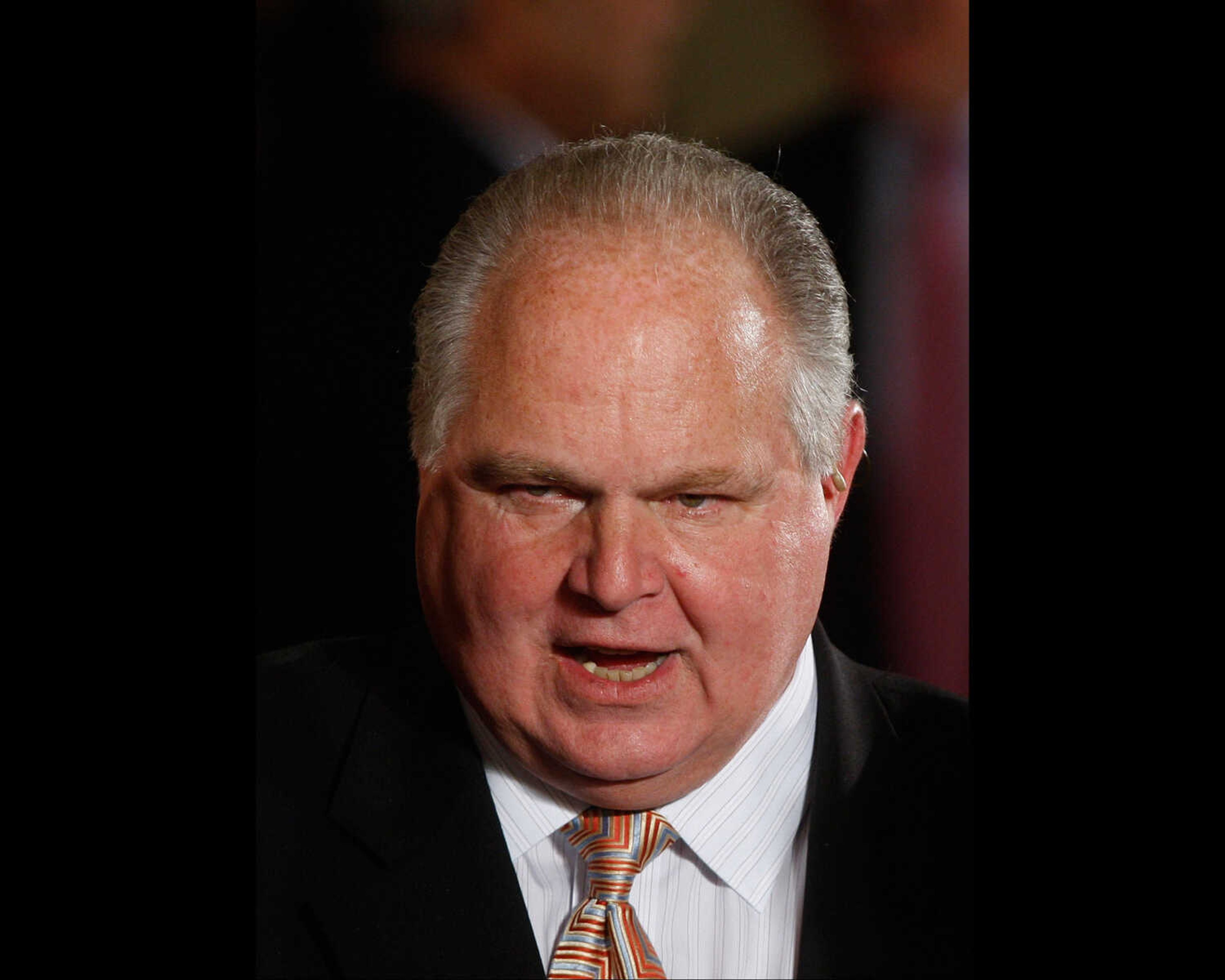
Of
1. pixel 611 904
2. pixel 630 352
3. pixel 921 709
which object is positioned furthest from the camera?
pixel 921 709

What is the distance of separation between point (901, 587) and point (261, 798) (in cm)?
104

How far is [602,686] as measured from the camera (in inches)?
64.5

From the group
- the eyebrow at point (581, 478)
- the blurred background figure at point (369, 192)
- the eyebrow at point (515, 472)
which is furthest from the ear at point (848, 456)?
the blurred background figure at point (369, 192)

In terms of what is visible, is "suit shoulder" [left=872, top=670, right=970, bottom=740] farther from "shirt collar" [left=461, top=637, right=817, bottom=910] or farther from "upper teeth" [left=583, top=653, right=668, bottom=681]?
"upper teeth" [left=583, top=653, right=668, bottom=681]

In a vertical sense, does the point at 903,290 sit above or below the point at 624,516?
above

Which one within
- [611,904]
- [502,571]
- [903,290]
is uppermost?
[903,290]

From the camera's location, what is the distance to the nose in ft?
5.08

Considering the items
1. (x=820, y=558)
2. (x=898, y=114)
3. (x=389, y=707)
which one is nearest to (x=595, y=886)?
(x=389, y=707)

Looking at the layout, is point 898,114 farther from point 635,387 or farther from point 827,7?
Answer: point 635,387

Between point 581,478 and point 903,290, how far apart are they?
62cm

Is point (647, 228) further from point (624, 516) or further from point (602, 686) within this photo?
point (602, 686)

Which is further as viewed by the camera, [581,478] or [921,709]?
[921,709]

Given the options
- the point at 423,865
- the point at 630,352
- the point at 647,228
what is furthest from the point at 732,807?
the point at 647,228

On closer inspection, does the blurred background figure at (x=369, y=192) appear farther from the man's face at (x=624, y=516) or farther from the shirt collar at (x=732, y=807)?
the shirt collar at (x=732, y=807)
